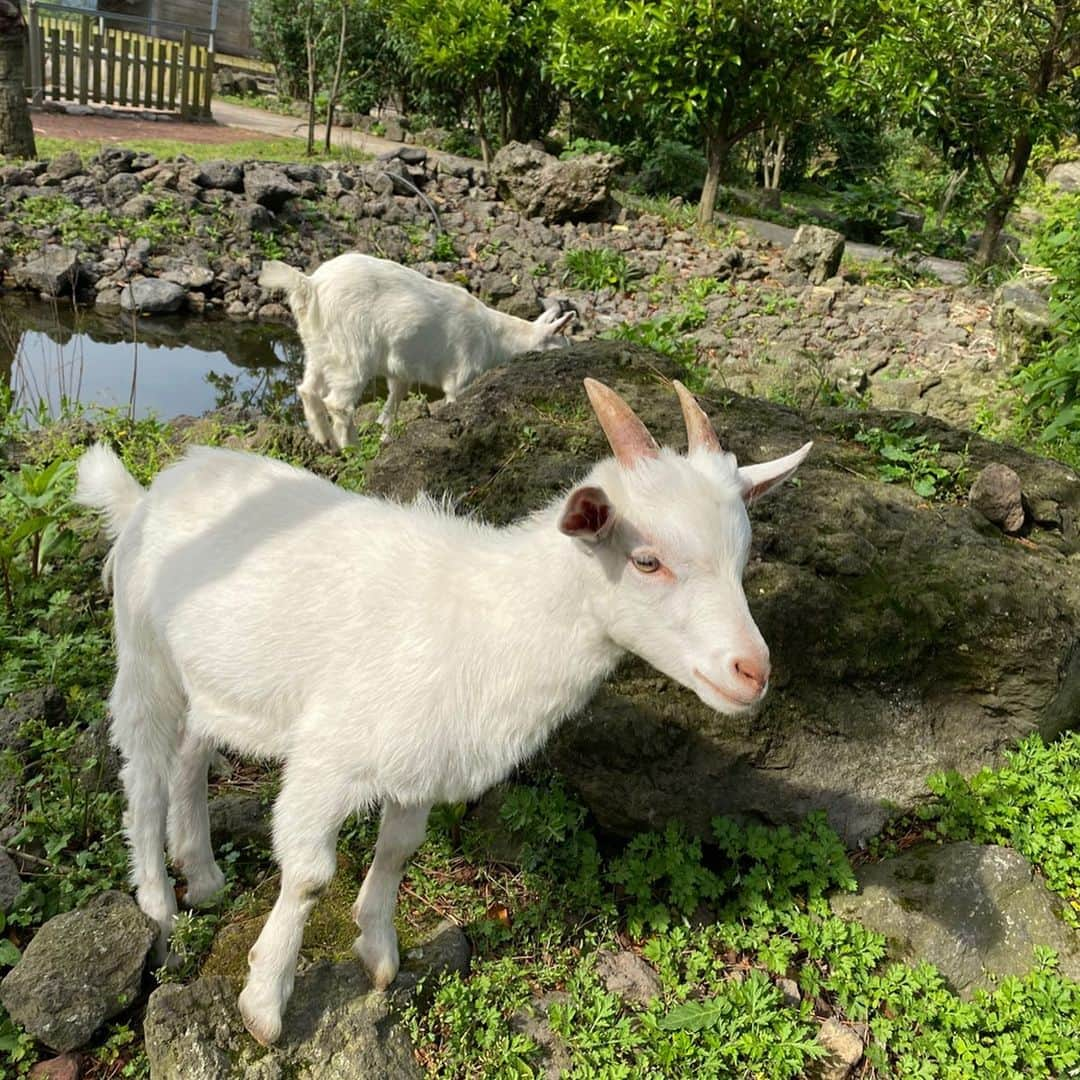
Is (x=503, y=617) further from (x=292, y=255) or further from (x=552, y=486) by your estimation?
(x=292, y=255)

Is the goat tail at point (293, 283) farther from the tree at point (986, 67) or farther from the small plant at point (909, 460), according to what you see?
the tree at point (986, 67)

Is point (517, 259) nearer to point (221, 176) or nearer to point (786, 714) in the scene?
point (221, 176)

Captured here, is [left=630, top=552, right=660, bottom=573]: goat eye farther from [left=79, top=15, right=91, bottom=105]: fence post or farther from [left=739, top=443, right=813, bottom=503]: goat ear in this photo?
[left=79, top=15, right=91, bottom=105]: fence post

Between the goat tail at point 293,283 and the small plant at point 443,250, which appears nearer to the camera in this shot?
the goat tail at point 293,283

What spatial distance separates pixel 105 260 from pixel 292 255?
2.43m

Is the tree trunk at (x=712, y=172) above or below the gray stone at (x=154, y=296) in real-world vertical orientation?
above

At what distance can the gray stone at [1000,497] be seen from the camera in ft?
13.6

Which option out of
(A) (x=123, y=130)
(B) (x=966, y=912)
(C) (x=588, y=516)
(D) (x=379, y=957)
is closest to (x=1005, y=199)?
(B) (x=966, y=912)

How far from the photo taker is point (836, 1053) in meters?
2.76

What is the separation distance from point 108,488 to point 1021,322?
Answer: 7771mm

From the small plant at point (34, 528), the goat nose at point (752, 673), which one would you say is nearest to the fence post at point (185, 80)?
the small plant at point (34, 528)

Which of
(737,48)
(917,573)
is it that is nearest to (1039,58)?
(737,48)

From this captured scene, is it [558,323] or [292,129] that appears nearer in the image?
[558,323]

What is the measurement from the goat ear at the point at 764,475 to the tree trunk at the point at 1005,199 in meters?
11.8
